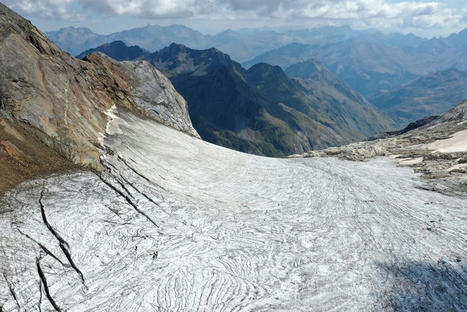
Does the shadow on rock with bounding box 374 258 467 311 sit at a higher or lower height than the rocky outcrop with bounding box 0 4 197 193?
lower

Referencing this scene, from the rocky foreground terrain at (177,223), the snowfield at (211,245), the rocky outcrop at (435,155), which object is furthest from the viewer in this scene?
the rocky outcrop at (435,155)

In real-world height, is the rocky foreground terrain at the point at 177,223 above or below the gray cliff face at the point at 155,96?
below

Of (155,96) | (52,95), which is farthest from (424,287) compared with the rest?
(155,96)

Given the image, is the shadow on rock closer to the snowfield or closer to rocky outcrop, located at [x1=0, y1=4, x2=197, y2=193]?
the snowfield

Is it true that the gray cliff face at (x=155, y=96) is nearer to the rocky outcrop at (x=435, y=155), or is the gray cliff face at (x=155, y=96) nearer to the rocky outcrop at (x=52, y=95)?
the rocky outcrop at (x=52, y=95)

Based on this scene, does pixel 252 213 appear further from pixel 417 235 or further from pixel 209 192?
pixel 417 235

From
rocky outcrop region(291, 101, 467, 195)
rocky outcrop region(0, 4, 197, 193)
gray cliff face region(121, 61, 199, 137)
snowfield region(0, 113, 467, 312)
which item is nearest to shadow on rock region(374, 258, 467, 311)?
snowfield region(0, 113, 467, 312)

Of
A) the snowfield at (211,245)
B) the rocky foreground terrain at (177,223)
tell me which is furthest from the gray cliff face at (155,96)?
the snowfield at (211,245)

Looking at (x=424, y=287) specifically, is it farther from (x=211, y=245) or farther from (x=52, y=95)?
(x=52, y=95)
